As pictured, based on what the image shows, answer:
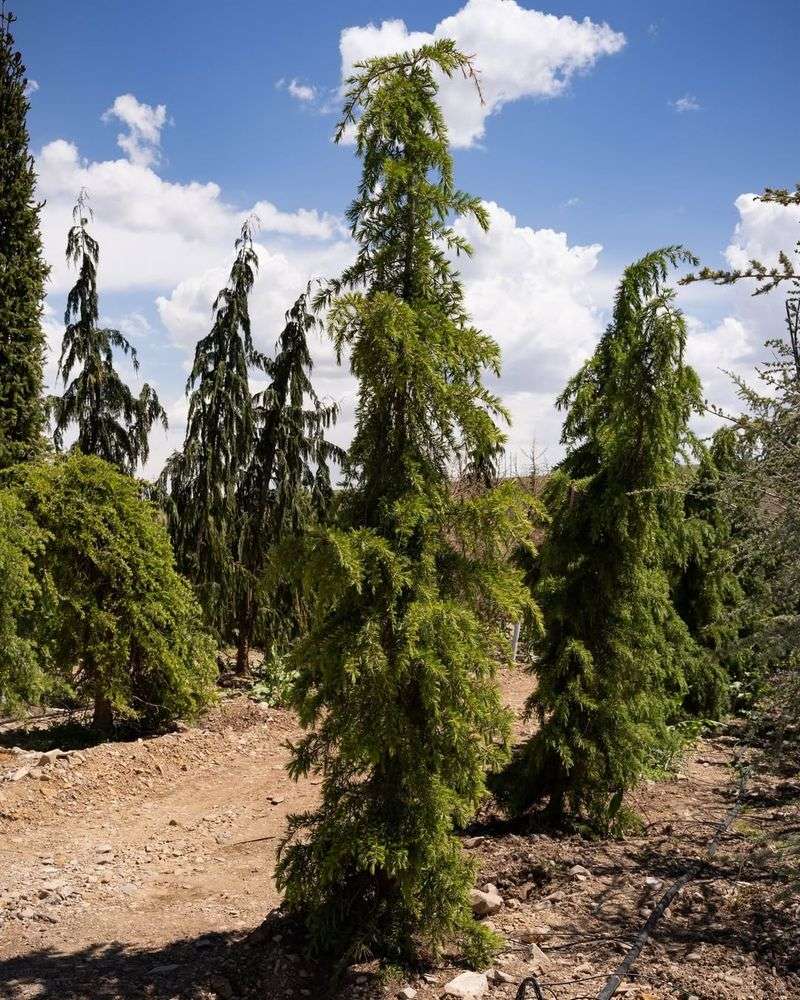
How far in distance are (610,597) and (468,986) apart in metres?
3.78

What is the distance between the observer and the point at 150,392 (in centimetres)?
1609

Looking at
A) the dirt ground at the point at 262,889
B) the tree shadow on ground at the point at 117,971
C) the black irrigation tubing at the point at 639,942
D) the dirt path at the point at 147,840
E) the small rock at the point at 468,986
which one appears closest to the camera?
the black irrigation tubing at the point at 639,942

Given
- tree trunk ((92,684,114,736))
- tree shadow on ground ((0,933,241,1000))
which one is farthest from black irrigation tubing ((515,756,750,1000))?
tree trunk ((92,684,114,736))

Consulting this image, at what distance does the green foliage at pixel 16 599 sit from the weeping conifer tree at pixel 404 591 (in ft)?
17.4

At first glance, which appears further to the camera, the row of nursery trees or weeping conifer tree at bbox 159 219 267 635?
weeping conifer tree at bbox 159 219 267 635

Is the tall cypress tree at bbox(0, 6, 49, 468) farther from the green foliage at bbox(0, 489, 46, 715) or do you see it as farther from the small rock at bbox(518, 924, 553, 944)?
the small rock at bbox(518, 924, 553, 944)

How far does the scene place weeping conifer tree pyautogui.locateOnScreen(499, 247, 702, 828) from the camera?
7371 millimetres

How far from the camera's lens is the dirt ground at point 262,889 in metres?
5.05

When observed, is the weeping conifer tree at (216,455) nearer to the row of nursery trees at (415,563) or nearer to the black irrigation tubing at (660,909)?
the row of nursery trees at (415,563)

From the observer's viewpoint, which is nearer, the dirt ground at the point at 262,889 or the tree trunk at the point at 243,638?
the dirt ground at the point at 262,889

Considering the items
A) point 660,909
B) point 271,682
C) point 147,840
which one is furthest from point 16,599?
point 660,909

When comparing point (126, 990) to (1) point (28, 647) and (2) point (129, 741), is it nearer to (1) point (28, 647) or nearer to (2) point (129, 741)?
(1) point (28, 647)

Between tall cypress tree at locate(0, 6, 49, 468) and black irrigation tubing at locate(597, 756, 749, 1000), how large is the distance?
11.7m

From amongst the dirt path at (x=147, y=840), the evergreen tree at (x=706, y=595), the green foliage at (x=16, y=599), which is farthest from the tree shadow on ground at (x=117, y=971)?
the evergreen tree at (x=706, y=595)
